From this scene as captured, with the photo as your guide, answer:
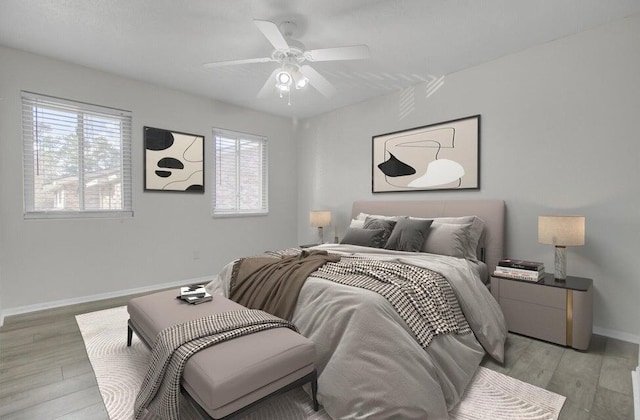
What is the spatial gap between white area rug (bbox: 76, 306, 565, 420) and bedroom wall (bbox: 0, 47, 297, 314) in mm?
1543

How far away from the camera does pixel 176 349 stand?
1552 mm

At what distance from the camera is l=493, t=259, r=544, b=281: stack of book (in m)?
2.63

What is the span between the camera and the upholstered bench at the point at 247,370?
1354 mm

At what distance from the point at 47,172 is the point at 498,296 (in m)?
4.64

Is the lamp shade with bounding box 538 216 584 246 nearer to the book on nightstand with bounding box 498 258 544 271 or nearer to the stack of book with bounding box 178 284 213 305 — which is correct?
the book on nightstand with bounding box 498 258 544 271

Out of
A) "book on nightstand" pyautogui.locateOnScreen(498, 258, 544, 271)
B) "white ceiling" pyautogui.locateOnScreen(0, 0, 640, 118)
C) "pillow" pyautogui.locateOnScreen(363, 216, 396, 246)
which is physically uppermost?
"white ceiling" pyautogui.locateOnScreen(0, 0, 640, 118)

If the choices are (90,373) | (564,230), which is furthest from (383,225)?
(90,373)

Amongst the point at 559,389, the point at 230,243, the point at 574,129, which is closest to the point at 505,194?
the point at 574,129

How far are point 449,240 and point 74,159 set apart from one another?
4.09 meters

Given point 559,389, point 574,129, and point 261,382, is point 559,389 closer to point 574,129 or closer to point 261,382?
point 261,382

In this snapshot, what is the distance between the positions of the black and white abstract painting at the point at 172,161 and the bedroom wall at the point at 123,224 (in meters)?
0.09

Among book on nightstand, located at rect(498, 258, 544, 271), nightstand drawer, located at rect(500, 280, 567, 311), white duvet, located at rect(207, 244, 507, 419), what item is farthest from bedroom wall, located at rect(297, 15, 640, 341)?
white duvet, located at rect(207, 244, 507, 419)

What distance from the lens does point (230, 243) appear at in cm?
486

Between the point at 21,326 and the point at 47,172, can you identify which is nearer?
the point at 21,326
